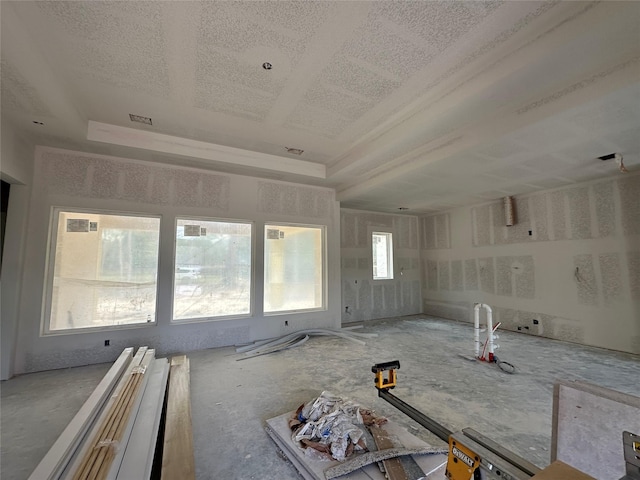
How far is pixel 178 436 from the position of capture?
6.30 ft

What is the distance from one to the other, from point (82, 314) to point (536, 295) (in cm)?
799

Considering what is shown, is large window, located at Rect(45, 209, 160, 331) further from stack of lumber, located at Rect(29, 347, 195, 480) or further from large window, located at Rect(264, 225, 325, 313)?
large window, located at Rect(264, 225, 325, 313)

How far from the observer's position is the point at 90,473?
149 cm

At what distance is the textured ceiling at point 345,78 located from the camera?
1.93 metres

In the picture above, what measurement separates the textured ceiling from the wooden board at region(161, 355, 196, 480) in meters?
3.09

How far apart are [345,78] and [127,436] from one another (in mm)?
3509

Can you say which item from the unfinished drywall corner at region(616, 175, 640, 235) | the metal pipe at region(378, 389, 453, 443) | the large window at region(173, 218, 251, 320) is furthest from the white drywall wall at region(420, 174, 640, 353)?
the large window at region(173, 218, 251, 320)

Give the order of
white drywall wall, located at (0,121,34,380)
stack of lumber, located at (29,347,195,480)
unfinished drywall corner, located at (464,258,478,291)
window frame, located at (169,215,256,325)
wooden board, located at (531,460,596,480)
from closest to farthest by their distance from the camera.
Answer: wooden board, located at (531,460,596,480) → stack of lumber, located at (29,347,195,480) → white drywall wall, located at (0,121,34,380) → window frame, located at (169,215,256,325) → unfinished drywall corner, located at (464,258,478,291)

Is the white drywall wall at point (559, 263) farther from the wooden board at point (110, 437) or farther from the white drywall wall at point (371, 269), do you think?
the wooden board at point (110, 437)

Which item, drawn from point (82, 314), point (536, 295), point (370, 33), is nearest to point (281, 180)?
point (370, 33)

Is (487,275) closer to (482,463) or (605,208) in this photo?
(605,208)

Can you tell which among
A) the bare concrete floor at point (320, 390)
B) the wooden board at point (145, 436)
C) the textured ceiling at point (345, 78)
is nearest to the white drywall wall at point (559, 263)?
the bare concrete floor at point (320, 390)

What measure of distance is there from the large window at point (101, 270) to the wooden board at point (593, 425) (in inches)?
185

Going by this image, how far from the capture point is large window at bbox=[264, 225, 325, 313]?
505 centimetres
